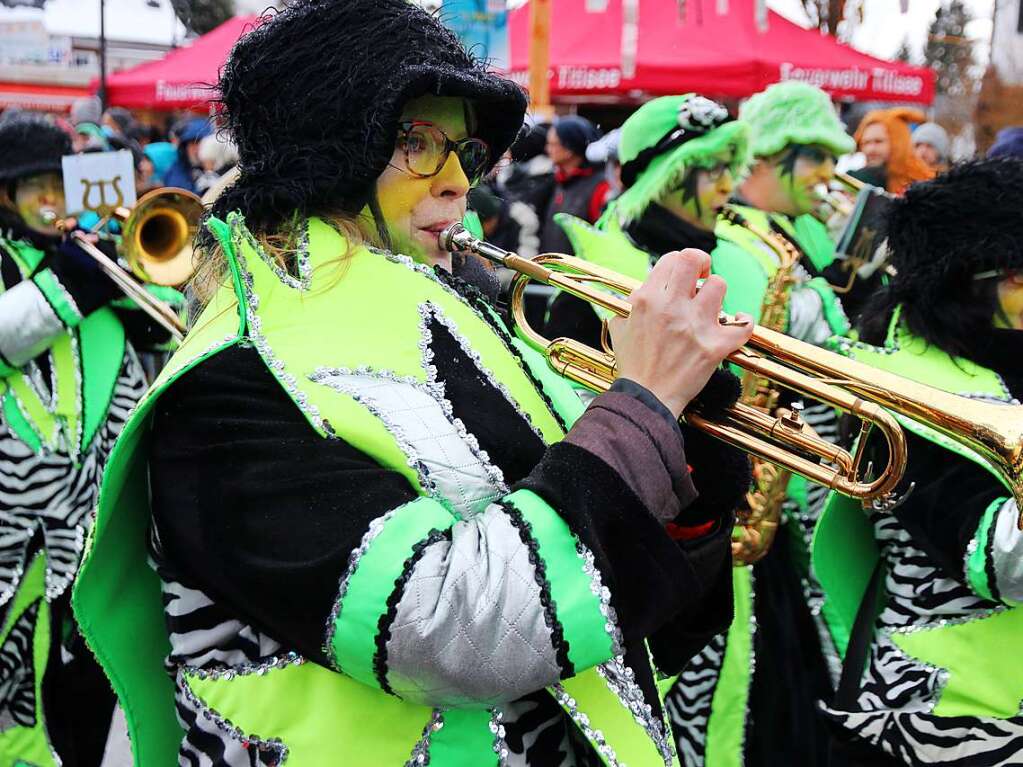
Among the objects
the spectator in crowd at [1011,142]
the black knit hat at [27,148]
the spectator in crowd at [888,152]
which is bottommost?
the spectator in crowd at [888,152]

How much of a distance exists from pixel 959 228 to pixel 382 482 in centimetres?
189

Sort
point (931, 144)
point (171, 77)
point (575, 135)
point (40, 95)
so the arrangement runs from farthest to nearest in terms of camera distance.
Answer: point (40, 95)
point (171, 77)
point (931, 144)
point (575, 135)

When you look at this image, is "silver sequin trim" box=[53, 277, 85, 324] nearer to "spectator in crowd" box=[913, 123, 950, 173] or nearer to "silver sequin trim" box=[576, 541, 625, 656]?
"silver sequin trim" box=[576, 541, 625, 656]

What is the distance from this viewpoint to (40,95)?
19.9 m

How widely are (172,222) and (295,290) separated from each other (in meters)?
2.48

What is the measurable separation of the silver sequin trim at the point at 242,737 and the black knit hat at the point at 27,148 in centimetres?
277

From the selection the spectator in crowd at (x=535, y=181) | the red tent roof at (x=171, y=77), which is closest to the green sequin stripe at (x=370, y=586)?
the spectator in crowd at (x=535, y=181)

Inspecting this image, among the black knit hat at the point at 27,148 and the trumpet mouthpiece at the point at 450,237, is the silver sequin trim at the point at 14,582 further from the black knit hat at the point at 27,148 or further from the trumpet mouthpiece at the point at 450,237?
the trumpet mouthpiece at the point at 450,237

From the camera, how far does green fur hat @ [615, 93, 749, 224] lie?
3.95 meters

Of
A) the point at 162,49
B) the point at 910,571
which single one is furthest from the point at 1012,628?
the point at 162,49

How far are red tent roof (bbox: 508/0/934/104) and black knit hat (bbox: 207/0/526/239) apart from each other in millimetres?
9429

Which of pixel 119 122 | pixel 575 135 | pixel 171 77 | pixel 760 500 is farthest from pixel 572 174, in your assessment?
pixel 171 77

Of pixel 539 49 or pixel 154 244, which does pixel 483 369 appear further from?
pixel 539 49

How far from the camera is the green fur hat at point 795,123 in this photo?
4.99 m
